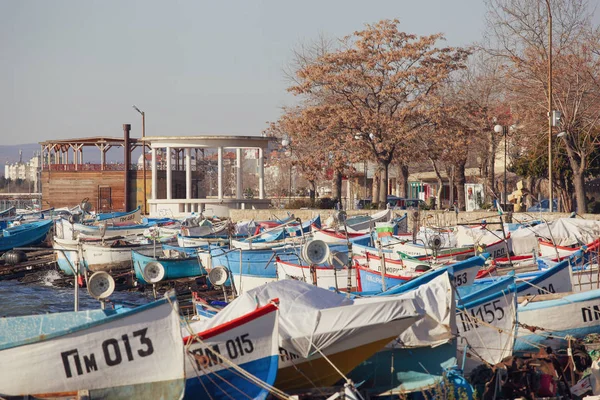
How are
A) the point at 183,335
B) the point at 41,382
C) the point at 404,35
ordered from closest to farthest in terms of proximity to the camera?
the point at 41,382, the point at 183,335, the point at 404,35

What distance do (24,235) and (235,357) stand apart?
1444 inches

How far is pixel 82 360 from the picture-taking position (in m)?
10.4

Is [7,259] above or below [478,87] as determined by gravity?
below

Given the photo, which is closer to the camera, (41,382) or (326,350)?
(41,382)

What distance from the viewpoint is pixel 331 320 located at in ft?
39.4

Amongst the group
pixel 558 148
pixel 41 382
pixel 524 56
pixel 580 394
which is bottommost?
pixel 580 394

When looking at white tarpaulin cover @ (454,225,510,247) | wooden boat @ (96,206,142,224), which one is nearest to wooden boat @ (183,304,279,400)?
white tarpaulin cover @ (454,225,510,247)

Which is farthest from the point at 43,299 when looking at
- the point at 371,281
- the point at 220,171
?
the point at 220,171

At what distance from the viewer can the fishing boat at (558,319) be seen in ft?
50.1

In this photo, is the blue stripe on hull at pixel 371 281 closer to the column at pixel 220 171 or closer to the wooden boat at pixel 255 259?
the wooden boat at pixel 255 259

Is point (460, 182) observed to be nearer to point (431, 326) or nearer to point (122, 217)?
point (122, 217)

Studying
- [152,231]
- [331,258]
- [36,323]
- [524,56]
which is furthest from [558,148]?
[36,323]

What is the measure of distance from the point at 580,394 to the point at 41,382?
26.9 feet

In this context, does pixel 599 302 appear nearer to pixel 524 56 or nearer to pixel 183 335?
pixel 183 335
